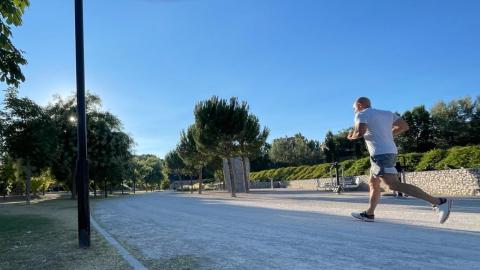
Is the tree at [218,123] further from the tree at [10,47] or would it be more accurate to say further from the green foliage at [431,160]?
the tree at [10,47]

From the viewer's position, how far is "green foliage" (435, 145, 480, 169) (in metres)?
21.8

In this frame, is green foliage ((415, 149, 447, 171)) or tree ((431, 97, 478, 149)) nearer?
green foliage ((415, 149, 447, 171))

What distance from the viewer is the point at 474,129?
42.0m

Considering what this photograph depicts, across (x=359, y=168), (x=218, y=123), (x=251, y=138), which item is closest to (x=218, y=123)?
(x=218, y=123)

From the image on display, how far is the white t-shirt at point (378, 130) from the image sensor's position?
5996 mm

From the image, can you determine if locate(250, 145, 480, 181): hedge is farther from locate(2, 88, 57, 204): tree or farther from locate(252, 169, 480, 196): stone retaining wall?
locate(2, 88, 57, 204): tree

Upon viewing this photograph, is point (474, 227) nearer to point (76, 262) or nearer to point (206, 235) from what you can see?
point (206, 235)

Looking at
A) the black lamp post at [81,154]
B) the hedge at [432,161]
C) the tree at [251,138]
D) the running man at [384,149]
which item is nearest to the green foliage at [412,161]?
the hedge at [432,161]

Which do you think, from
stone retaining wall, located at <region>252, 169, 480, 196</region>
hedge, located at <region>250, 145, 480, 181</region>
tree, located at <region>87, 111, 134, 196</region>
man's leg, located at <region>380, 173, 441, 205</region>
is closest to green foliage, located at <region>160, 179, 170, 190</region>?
tree, located at <region>87, 111, 134, 196</region>

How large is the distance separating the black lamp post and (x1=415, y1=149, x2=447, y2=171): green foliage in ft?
74.7

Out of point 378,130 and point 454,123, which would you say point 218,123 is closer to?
point 378,130

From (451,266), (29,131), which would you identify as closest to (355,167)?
(29,131)

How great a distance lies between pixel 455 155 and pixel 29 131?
29.1 metres

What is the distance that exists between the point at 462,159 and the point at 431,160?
8.79 ft
